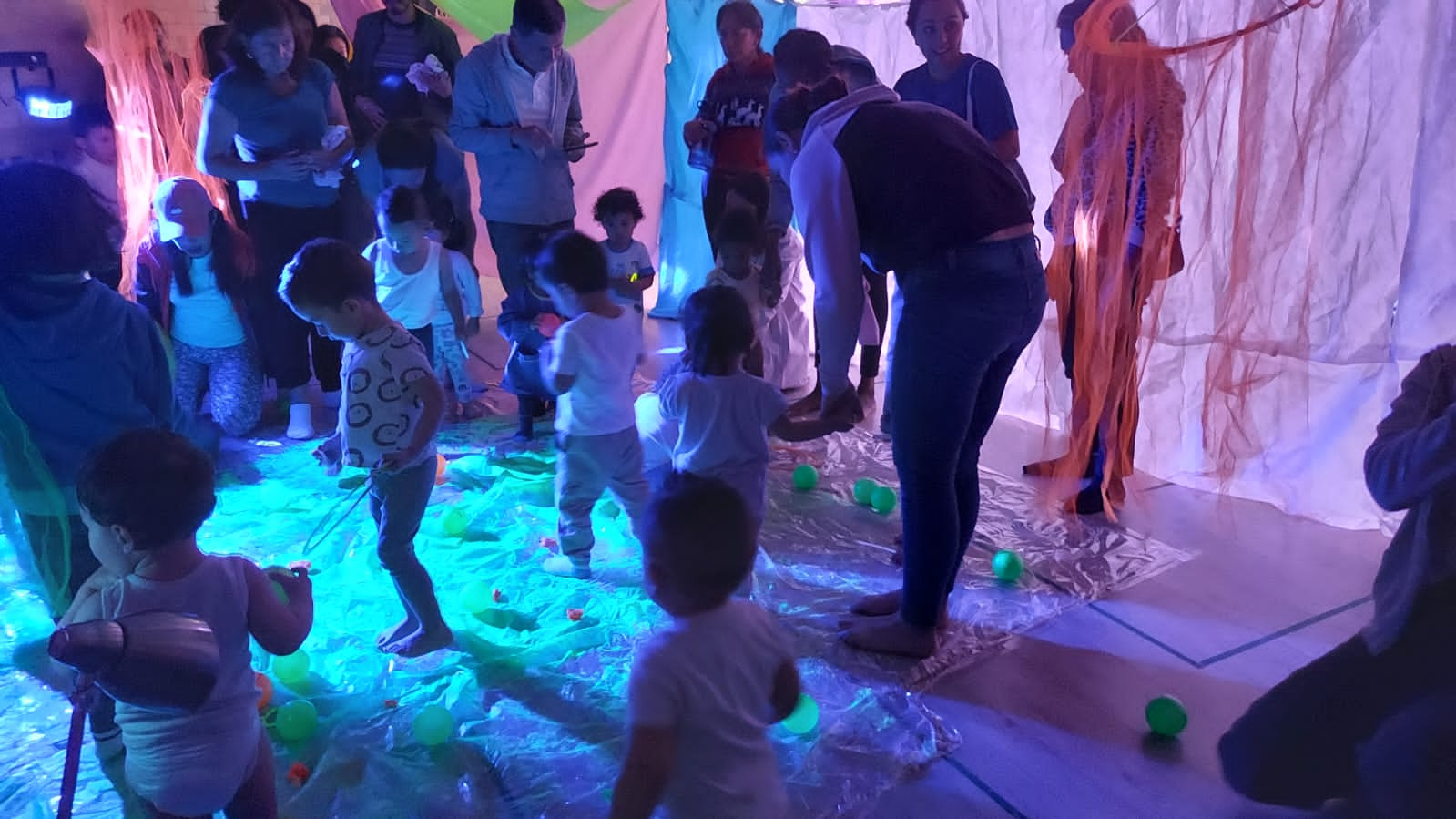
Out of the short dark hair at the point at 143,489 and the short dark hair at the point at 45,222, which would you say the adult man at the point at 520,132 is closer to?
the short dark hair at the point at 45,222

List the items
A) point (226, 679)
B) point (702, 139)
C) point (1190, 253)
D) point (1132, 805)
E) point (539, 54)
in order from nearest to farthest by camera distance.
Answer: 1. point (226, 679)
2. point (1132, 805)
3. point (1190, 253)
4. point (539, 54)
5. point (702, 139)

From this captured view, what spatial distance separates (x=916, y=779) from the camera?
201 centimetres

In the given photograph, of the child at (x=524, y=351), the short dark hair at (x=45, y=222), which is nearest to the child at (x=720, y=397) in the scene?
the short dark hair at (x=45, y=222)

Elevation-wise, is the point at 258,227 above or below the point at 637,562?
above

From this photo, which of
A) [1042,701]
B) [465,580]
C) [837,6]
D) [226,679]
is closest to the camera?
[226,679]

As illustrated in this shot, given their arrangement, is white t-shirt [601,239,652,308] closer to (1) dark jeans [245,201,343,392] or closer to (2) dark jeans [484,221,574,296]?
(2) dark jeans [484,221,574,296]

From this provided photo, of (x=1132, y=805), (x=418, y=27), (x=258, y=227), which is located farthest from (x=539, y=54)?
(x=1132, y=805)

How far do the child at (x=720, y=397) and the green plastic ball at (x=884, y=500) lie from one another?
1030mm

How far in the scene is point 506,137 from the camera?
11.9ft

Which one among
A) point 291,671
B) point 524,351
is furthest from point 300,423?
point 291,671

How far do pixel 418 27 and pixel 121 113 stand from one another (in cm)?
124

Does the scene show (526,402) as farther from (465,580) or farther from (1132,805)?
(1132,805)

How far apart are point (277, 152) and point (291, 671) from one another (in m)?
2.17

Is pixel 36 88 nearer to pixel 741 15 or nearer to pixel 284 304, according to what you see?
pixel 284 304
